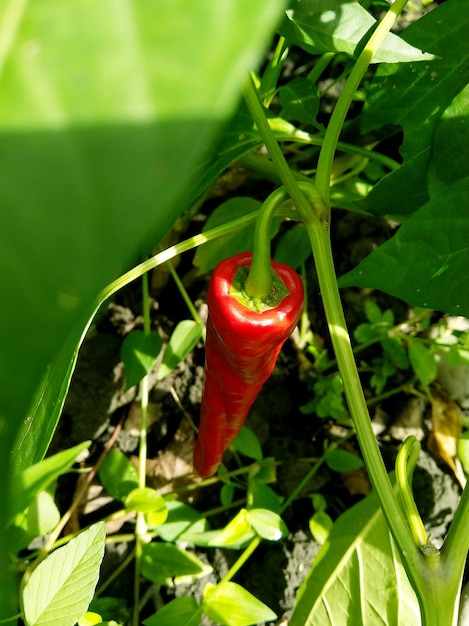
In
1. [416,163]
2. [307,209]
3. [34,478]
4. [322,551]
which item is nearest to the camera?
[34,478]

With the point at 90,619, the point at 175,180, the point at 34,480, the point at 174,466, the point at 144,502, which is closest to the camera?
the point at 175,180

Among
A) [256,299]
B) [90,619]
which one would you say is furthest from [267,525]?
[256,299]

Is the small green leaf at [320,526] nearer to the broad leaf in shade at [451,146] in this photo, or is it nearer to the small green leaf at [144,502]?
the small green leaf at [144,502]

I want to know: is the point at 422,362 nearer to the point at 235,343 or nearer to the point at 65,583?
the point at 235,343

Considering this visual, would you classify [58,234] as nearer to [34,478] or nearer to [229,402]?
[34,478]

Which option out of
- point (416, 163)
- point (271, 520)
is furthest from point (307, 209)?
point (271, 520)
